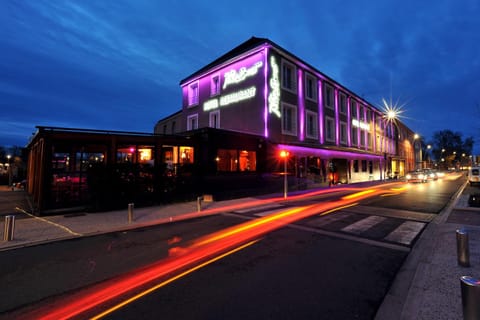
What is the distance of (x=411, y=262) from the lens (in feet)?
16.9

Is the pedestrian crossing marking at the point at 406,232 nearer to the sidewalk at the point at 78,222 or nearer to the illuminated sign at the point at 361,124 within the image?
the sidewalk at the point at 78,222

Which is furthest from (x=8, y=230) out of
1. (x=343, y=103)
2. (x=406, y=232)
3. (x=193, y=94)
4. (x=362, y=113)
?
(x=362, y=113)

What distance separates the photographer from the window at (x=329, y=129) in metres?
27.5

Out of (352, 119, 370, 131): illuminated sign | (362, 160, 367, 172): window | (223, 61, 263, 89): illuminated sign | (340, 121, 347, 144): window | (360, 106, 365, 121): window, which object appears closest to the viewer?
(223, 61, 263, 89): illuminated sign

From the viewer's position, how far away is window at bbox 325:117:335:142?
90.2 ft

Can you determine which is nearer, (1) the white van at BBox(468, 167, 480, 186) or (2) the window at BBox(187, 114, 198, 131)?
(1) the white van at BBox(468, 167, 480, 186)

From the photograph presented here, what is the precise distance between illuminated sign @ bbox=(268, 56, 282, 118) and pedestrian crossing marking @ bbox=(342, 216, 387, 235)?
497 inches

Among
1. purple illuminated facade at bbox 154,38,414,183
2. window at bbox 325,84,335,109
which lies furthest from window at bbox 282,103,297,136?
window at bbox 325,84,335,109

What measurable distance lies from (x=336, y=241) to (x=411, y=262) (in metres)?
1.83

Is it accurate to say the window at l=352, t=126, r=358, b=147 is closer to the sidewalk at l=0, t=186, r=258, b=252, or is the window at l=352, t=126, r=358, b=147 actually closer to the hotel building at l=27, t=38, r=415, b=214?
the hotel building at l=27, t=38, r=415, b=214

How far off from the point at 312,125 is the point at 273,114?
24.2ft

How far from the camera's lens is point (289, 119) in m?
22.6

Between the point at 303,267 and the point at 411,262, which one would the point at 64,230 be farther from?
the point at 411,262

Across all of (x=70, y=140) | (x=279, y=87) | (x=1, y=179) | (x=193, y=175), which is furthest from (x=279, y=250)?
(x=1, y=179)
